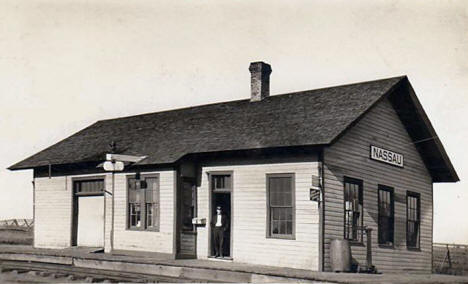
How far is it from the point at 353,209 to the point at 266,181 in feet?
8.28

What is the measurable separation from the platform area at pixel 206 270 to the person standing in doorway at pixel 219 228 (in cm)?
60

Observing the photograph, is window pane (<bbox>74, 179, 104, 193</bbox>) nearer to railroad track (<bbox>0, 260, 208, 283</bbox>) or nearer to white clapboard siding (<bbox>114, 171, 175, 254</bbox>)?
white clapboard siding (<bbox>114, 171, 175, 254</bbox>)

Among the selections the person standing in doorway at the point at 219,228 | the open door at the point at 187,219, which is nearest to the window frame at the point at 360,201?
the person standing in doorway at the point at 219,228

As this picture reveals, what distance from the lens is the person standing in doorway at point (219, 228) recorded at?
706 inches

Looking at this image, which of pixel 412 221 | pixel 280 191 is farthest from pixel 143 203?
pixel 412 221

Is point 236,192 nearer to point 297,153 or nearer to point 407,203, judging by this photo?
point 297,153

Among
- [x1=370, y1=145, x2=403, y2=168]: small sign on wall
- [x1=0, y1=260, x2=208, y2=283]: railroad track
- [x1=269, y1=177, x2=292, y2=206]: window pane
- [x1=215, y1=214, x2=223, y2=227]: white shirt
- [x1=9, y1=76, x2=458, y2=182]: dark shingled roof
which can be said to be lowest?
[x1=0, y1=260, x2=208, y2=283]: railroad track

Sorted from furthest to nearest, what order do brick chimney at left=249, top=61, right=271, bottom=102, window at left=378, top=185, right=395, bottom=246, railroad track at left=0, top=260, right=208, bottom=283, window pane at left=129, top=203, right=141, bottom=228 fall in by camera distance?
1. brick chimney at left=249, top=61, right=271, bottom=102
2. window pane at left=129, top=203, right=141, bottom=228
3. window at left=378, top=185, right=395, bottom=246
4. railroad track at left=0, top=260, right=208, bottom=283

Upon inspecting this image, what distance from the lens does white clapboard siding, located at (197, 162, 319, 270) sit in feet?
52.4

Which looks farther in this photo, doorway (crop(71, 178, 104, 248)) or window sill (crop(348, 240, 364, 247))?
doorway (crop(71, 178, 104, 248))

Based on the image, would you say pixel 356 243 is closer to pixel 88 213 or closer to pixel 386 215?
pixel 386 215

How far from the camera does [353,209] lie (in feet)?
56.5

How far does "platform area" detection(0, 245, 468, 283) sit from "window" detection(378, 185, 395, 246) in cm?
214

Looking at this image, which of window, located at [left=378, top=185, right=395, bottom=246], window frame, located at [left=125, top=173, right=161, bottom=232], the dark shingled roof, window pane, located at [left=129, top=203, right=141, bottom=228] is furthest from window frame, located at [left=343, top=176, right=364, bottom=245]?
window pane, located at [left=129, top=203, right=141, bottom=228]
